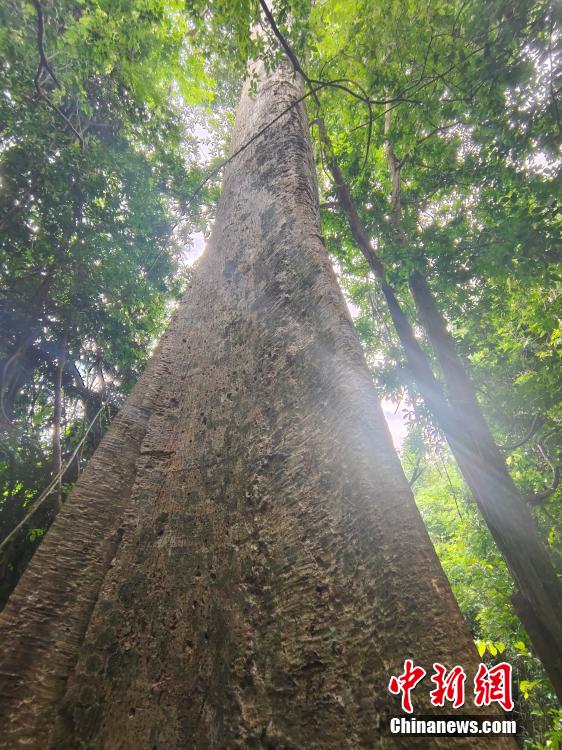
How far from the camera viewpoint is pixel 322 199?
19.5ft

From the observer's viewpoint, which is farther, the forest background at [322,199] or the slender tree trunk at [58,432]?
the slender tree trunk at [58,432]

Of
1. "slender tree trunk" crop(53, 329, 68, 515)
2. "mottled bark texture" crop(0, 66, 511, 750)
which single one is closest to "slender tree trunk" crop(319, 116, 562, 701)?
"mottled bark texture" crop(0, 66, 511, 750)

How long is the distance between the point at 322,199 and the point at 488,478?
4970 millimetres

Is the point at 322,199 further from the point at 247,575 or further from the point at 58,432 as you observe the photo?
the point at 247,575

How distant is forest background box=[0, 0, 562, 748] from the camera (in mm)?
3246

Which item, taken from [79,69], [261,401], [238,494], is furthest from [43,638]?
[79,69]

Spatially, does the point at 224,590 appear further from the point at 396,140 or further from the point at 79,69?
the point at 396,140

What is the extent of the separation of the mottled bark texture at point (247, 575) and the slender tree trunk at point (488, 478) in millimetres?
2715

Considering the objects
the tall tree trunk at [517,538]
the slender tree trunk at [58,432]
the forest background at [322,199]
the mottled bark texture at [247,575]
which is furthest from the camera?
the slender tree trunk at [58,432]

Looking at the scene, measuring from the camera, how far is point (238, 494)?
3.84 feet

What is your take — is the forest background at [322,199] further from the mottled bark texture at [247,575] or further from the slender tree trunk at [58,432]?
the mottled bark texture at [247,575]

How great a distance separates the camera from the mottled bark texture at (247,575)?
2.41 ft

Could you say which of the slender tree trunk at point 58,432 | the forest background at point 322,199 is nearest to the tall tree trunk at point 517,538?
the forest background at point 322,199

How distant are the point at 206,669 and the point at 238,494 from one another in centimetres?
45
